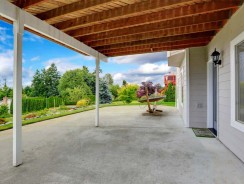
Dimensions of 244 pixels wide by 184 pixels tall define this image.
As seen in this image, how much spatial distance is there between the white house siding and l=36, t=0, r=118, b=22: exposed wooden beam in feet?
7.87

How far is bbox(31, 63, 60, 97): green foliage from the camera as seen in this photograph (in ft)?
54.3

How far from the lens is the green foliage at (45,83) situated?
1655 cm

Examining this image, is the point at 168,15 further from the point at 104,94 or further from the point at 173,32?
the point at 104,94

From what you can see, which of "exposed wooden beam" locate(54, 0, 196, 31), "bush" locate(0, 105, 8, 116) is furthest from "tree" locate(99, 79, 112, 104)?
"exposed wooden beam" locate(54, 0, 196, 31)

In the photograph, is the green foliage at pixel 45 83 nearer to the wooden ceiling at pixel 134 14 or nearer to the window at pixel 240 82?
the wooden ceiling at pixel 134 14

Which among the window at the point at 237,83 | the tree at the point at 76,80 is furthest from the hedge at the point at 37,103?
the window at the point at 237,83

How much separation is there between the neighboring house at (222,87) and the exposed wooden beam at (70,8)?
99.9 inches

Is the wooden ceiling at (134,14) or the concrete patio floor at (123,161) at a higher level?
the wooden ceiling at (134,14)

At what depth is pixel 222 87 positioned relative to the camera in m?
3.77

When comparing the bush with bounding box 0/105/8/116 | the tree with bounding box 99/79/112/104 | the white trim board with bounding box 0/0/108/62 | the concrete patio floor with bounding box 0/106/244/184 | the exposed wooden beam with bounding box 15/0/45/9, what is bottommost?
the concrete patio floor with bounding box 0/106/244/184

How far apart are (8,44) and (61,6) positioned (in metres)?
11.0

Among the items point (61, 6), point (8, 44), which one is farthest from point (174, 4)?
point (8, 44)

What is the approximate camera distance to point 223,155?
10.1 feet

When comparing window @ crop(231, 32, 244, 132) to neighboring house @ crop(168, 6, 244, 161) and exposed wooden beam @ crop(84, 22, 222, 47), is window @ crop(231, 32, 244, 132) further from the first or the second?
exposed wooden beam @ crop(84, 22, 222, 47)
